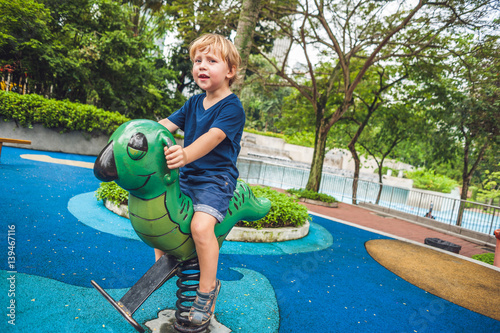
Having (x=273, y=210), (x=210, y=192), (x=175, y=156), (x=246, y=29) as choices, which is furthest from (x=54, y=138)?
(x=175, y=156)

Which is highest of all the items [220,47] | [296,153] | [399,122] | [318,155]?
[399,122]

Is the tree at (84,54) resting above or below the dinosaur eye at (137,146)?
above

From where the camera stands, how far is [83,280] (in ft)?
8.46

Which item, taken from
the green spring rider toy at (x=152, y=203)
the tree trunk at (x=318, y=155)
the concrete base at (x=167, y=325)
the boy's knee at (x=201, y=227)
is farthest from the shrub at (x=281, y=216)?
the tree trunk at (x=318, y=155)

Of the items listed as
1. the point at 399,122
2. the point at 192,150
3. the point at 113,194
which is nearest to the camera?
the point at 192,150

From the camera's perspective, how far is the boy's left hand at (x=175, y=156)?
145 centimetres

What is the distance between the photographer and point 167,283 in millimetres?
2869

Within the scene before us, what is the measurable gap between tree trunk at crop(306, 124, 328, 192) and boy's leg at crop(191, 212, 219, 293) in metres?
11.0

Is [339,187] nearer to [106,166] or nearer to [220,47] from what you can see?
[220,47]

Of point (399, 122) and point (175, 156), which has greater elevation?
point (399, 122)

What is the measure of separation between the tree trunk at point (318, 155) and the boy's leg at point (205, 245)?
433 inches

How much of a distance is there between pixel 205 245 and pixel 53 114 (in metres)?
11.1

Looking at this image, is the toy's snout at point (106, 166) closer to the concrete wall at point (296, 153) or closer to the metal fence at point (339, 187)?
the metal fence at point (339, 187)

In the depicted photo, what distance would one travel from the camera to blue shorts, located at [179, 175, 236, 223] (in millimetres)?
1691
